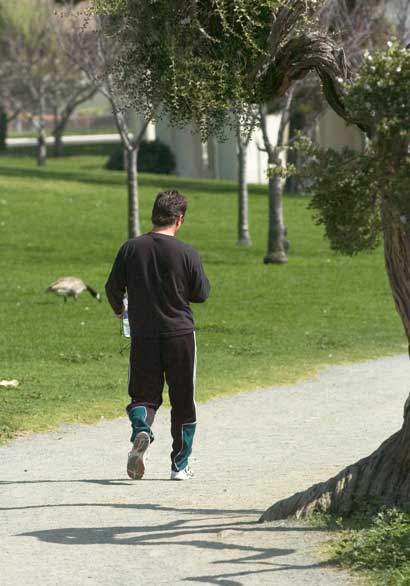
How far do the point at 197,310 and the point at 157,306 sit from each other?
428 inches

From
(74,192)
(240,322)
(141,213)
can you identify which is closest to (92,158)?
(74,192)

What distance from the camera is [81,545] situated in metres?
6.88

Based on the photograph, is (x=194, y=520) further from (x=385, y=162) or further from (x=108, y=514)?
(x=385, y=162)

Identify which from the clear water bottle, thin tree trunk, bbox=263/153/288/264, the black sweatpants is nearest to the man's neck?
the clear water bottle

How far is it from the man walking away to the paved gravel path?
581 mm

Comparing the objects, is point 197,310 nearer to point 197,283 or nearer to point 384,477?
point 197,283

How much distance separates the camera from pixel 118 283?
27.3 feet

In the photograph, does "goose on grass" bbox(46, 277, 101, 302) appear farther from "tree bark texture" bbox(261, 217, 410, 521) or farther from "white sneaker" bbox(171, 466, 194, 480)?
"tree bark texture" bbox(261, 217, 410, 521)

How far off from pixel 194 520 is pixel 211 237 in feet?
74.6

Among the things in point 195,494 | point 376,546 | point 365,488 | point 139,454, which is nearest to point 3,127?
point 139,454

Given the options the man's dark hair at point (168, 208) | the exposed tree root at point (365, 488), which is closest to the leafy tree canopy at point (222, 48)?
the man's dark hair at point (168, 208)

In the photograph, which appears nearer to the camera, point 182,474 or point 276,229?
point 182,474

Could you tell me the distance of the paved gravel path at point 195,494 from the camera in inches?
252

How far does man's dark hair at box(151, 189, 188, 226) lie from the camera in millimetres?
8242
